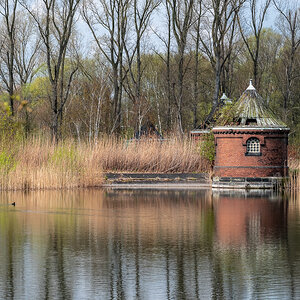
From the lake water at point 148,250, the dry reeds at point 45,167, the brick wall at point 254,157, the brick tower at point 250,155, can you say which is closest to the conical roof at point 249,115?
the brick tower at point 250,155

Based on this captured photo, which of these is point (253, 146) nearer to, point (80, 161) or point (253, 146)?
point (253, 146)

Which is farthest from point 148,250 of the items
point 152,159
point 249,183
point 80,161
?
point 152,159

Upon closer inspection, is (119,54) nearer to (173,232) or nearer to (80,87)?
(80,87)

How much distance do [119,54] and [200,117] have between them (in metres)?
14.4

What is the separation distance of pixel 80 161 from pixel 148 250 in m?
17.5

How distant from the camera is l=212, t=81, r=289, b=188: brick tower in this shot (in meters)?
31.3

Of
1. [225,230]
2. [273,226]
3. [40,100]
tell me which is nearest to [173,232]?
[225,230]

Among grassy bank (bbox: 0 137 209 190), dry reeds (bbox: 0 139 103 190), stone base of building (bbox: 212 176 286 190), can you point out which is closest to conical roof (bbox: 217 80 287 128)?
grassy bank (bbox: 0 137 209 190)

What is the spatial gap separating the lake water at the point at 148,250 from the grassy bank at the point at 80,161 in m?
5.08

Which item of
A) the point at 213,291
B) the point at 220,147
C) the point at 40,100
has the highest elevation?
the point at 40,100

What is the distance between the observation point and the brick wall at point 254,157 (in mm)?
31484

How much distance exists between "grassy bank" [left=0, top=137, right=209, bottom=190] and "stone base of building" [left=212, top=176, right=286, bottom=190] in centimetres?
284

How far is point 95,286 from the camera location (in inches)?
385

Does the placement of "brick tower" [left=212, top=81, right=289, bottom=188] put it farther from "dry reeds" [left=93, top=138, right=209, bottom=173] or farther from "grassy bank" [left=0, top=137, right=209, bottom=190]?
"grassy bank" [left=0, top=137, right=209, bottom=190]
